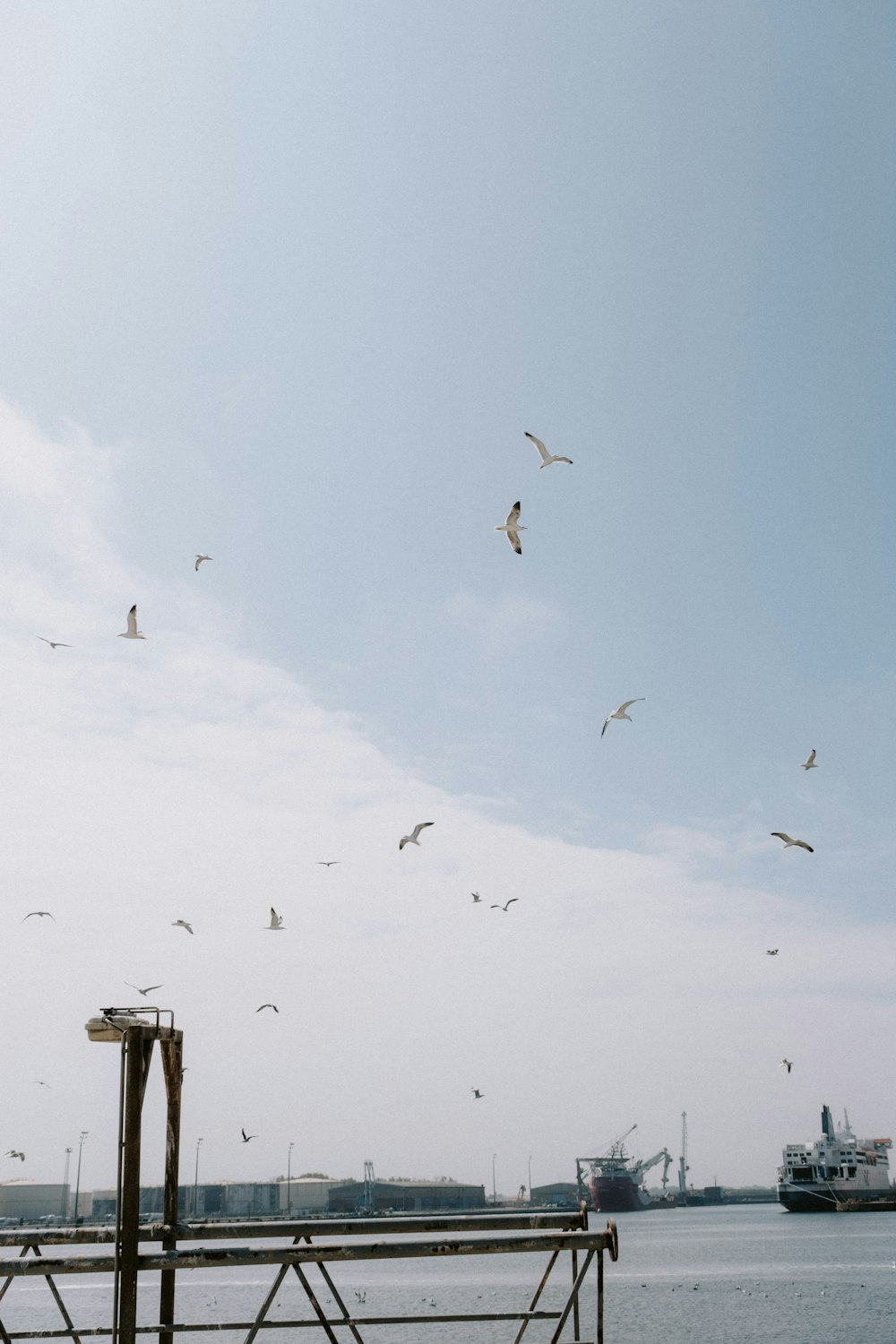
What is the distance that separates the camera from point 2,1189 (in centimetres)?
16050

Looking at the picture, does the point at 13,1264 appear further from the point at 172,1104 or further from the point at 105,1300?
the point at 105,1300

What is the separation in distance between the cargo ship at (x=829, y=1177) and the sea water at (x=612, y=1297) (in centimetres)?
8248

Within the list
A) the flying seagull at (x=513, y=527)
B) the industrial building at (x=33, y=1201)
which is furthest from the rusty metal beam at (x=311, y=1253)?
the industrial building at (x=33, y=1201)

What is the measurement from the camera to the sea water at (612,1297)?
50.9 metres

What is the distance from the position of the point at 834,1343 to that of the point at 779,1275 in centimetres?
3145

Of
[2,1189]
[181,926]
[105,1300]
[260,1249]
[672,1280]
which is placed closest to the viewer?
[260,1249]

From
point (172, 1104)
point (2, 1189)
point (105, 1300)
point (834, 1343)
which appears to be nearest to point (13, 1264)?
point (172, 1104)

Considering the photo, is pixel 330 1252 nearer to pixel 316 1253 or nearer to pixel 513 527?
pixel 316 1253

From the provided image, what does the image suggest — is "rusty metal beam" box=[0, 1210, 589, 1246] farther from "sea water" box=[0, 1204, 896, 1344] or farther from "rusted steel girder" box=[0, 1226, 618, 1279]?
"sea water" box=[0, 1204, 896, 1344]

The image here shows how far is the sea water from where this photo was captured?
50875 mm

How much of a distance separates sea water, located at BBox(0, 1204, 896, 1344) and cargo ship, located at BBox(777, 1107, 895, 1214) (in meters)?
82.5

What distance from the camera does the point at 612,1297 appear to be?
213 feet

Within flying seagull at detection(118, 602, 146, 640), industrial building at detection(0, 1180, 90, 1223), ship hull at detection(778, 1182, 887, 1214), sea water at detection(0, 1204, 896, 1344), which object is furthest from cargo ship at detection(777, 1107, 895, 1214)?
flying seagull at detection(118, 602, 146, 640)

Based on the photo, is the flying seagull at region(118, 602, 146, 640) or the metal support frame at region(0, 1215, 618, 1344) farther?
the flying seagull at region(118, 602, 146, 640)
